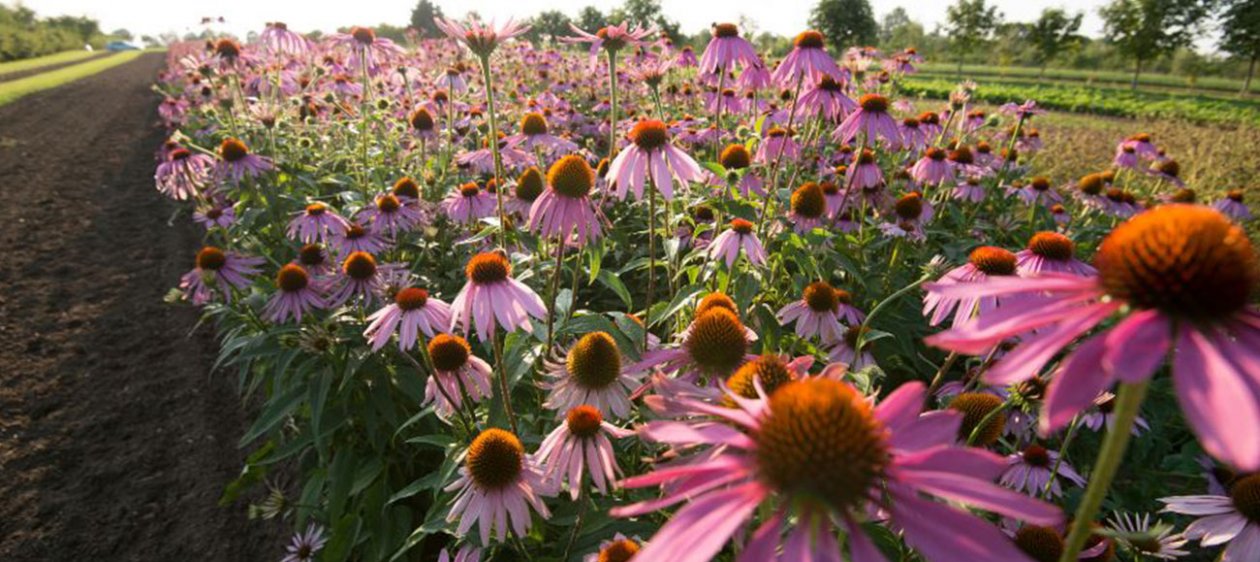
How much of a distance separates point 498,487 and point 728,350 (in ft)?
2.04

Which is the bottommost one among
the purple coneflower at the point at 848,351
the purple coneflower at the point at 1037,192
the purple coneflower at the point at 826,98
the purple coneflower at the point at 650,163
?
the purple coneflower at the point at 848,351

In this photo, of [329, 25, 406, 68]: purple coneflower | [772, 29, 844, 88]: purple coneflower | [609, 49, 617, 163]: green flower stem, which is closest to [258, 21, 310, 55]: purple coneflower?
[329, 25, 406, 68]: purple coneflower

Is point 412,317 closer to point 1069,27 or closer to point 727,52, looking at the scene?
point 727,52

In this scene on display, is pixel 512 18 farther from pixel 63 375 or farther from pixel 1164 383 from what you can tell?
pixel 63 375

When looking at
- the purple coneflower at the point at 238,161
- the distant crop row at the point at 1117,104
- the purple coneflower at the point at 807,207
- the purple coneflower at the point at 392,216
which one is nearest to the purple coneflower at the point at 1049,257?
the purple coneflower at the point at 807,207

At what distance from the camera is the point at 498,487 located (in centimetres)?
138

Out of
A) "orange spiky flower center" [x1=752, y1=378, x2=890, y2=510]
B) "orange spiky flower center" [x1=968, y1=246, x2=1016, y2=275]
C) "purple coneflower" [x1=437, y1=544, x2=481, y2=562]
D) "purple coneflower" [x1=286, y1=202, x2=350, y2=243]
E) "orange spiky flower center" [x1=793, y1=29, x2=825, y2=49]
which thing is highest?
"orange spiky flower center" [x1=793, y1=29, x2=825, y2=49]

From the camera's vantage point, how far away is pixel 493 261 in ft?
5.28

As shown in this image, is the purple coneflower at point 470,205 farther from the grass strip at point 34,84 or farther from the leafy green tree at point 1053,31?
the leafy green tree at point 1053,31

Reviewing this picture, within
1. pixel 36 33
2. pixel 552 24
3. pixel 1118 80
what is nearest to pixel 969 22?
pixel 1118 80

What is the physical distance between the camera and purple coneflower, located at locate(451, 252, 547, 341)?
153 cm

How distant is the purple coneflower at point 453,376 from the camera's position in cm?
172

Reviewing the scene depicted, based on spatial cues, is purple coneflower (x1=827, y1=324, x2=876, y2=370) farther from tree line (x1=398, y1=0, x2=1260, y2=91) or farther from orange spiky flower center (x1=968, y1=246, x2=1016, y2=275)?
tree line (x1=398, y1=0, x2=1260, y2=91)

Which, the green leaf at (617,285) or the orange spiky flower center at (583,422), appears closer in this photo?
the orange spiky flower center at (583,422)
